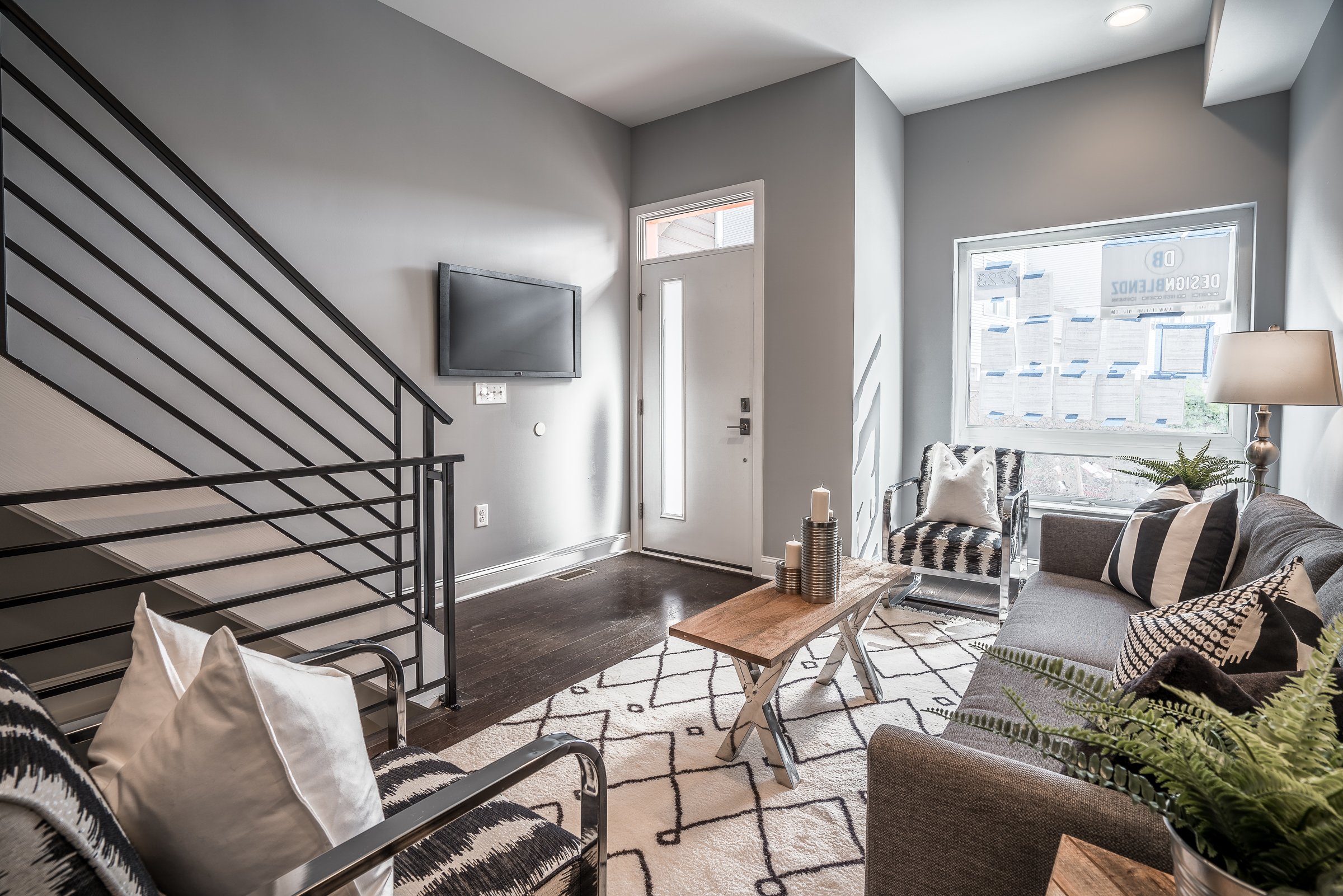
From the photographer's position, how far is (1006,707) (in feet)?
4.98

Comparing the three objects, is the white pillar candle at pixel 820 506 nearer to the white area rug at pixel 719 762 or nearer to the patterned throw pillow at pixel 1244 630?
the white area rug at pixel 719 762

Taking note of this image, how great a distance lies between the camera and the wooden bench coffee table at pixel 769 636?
1889mm

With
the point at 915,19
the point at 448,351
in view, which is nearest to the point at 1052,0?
the point at 915,19

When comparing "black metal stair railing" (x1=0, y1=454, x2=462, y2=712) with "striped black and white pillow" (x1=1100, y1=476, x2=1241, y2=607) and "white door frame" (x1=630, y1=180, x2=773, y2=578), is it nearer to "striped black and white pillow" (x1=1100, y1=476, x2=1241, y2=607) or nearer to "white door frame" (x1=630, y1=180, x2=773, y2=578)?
"white door frame" (x1=630, y1=180, x2=773, y2=578)

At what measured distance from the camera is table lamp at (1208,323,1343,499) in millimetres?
2232

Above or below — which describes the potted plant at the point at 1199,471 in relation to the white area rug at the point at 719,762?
above

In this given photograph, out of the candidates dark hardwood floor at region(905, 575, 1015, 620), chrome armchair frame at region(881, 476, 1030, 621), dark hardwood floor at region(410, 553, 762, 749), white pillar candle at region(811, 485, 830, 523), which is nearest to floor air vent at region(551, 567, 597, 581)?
dark hardwood floor at region(410, 553, 762, 749)

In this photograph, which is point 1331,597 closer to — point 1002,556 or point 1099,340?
point 1002,556

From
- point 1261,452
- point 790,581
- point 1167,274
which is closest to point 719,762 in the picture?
point 790,581

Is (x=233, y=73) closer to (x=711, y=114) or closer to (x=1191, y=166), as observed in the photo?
(x=711, y=114)

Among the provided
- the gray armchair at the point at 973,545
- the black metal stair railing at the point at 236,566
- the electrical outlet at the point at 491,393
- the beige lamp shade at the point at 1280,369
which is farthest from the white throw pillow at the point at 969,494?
the black metal stair railing at the point at 236,566

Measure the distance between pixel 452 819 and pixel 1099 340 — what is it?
4.18 meters

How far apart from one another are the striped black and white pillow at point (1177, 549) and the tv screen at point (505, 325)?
2966 millimetres

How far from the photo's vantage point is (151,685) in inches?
35.3
